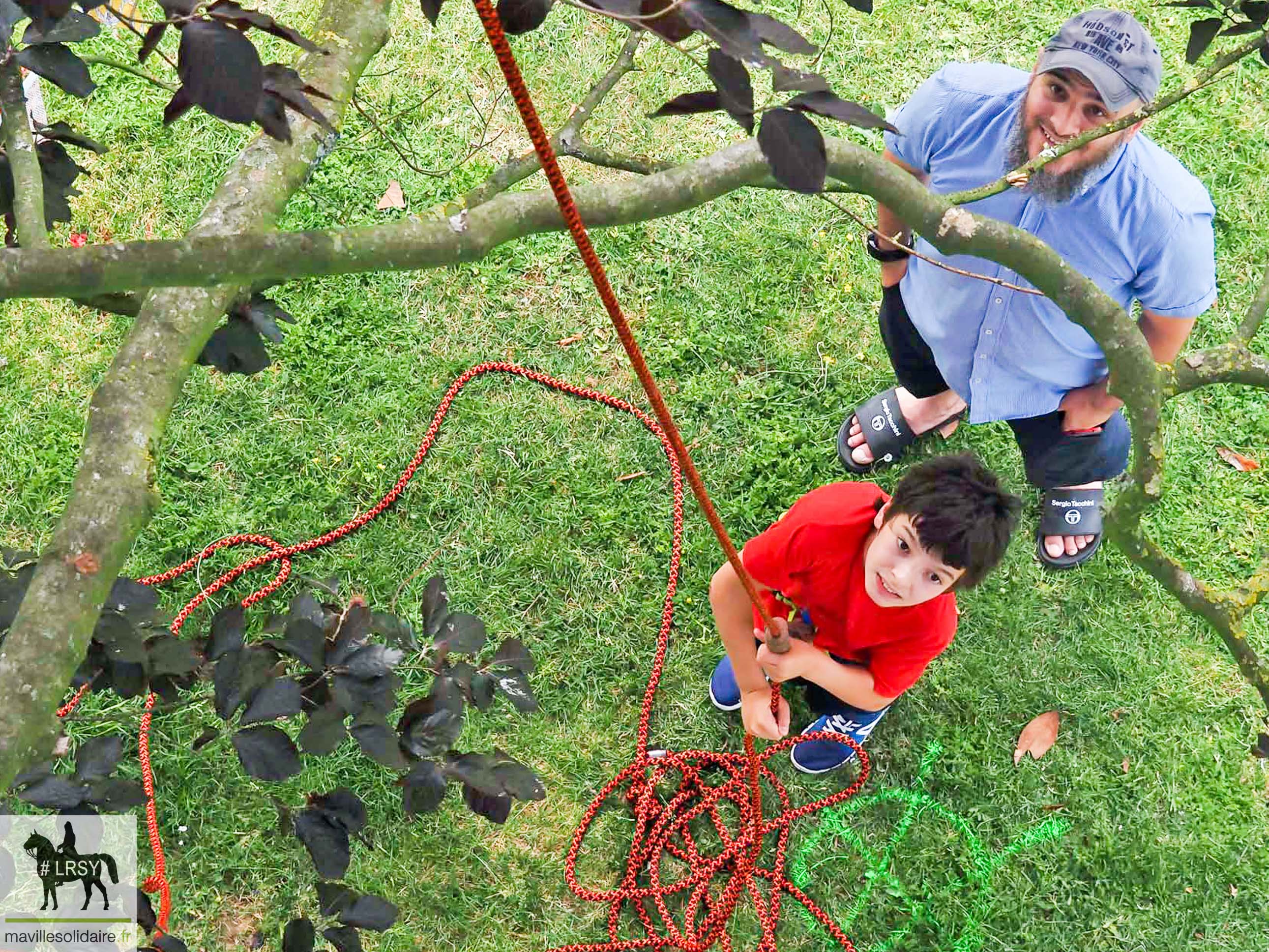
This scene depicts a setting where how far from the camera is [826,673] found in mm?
2852

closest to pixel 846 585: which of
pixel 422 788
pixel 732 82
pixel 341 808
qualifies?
pixel 422 788

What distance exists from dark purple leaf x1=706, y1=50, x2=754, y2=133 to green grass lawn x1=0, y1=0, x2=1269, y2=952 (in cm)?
253

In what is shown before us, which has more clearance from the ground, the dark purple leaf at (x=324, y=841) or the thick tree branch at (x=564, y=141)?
the thick tree branch at (x=564, y=141)

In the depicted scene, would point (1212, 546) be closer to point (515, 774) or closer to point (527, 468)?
point (527, 468)

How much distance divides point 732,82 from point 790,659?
189cm

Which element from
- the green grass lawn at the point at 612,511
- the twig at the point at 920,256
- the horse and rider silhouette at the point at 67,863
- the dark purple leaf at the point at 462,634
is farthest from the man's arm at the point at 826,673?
the horse and rider silhouette at the point at 67,863

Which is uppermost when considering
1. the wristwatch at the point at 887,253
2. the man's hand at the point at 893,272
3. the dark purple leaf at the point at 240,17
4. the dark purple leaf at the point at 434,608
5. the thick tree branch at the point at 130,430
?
the dark purple leaf at the point at 240,17

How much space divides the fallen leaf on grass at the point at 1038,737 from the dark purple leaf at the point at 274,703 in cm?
248

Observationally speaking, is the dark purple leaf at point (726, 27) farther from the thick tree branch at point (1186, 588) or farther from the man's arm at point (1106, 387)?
the man's arm at point (1106, 387)

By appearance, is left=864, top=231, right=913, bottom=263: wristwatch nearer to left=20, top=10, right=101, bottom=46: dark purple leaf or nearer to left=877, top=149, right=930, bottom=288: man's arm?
left=877, top=149, right=930, bottom=288: man's arm

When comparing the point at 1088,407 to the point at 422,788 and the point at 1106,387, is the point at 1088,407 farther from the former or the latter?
the point at 422,788

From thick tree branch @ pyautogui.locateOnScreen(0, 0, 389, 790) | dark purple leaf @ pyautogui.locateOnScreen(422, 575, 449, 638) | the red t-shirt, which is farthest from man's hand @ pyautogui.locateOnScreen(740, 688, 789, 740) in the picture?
thick tree branch @ pyautogui.locateOnScreen(0, 0, 389, 790)

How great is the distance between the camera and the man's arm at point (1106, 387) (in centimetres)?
302

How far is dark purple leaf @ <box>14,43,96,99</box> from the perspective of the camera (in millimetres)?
1729
